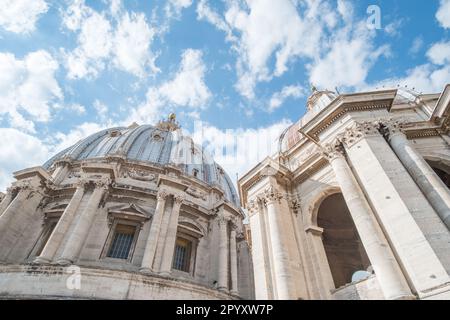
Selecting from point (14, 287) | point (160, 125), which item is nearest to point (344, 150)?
point (14, 287)

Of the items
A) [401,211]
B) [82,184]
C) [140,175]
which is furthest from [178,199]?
[401,211]

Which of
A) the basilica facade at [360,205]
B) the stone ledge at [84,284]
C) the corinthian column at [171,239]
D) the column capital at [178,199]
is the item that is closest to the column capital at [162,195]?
the column capital at [178,199]

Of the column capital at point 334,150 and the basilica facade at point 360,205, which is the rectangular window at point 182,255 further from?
the column capital at point 334,150

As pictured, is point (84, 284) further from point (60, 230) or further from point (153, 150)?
point (153, 150)

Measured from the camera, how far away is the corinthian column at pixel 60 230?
56.2 ft

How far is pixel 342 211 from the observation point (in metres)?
14.6

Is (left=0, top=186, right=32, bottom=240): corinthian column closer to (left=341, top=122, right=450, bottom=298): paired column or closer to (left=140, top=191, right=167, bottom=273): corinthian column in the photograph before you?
(left=140, top=191, right=167, bottom=273): corinthian column

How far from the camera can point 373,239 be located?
7625 millimetres

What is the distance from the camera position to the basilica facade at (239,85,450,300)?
272 inches

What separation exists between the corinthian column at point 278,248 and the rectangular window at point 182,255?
571 inches

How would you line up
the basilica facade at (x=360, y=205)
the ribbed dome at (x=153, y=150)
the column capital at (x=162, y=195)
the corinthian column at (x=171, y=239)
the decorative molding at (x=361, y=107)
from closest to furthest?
the basilica facade at (x=360, y=205), the decorative molding at (x=361, y=107), the corinthian column at (x=171, y=239), the column capital at (x=162, y=195), the ribbed dome at (x=153, y=150)

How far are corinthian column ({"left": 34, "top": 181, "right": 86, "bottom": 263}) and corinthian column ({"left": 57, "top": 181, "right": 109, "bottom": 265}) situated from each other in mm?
774
